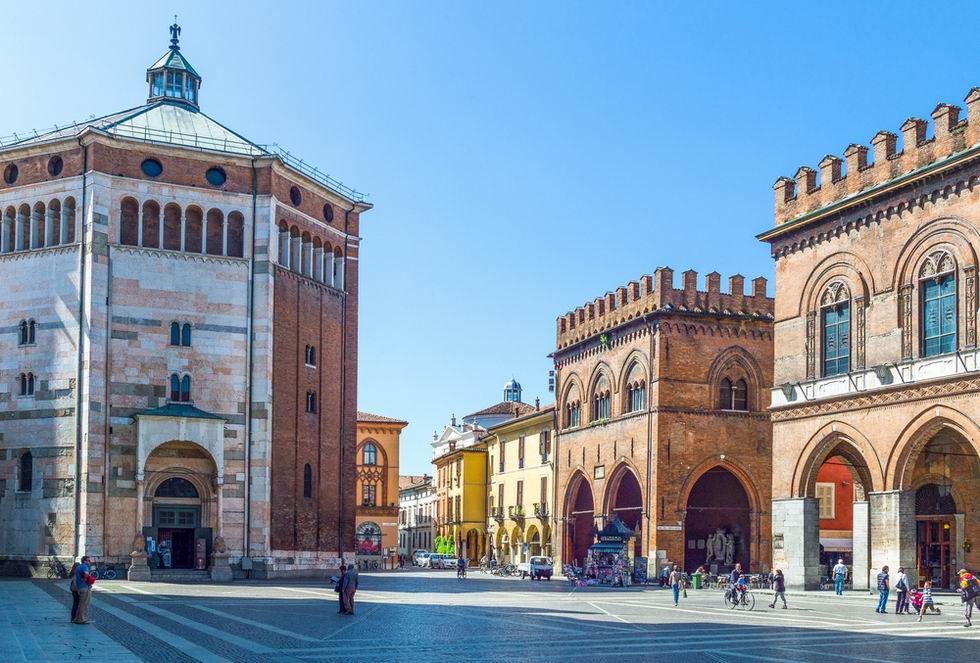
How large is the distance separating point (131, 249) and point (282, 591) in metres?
15.9

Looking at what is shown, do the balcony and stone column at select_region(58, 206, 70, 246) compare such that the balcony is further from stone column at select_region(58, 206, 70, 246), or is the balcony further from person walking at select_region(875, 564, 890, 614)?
stone column at select_region(58, 206, 70, 246)

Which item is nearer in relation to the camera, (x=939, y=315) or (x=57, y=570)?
(x=939, y=315)

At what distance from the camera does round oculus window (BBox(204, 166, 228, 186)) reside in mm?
48469

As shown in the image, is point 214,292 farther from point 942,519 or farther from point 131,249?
point 942,519

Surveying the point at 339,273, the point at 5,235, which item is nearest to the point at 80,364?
the point at 5,235

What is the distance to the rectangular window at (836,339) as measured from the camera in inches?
1503

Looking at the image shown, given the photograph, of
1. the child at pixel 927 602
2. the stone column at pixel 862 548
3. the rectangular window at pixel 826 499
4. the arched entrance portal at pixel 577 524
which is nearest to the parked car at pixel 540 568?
the arched entrance portal at pixel 577 524

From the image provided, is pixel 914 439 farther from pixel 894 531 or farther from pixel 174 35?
pixel 174 35

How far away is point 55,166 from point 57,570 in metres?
15.8

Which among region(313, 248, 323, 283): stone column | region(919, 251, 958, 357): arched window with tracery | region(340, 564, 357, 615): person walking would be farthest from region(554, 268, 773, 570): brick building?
region(340, 564, 357, 615): person walking

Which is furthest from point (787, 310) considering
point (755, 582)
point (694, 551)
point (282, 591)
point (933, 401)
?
point (282, 591)

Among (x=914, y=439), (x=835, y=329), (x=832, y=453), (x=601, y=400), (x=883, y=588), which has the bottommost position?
(x=883, y=588)

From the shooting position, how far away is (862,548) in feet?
124

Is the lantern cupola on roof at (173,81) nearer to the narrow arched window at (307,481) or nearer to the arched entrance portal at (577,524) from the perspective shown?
the narrow arched window at (307,481)
